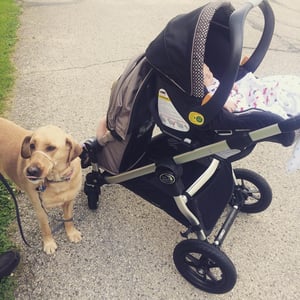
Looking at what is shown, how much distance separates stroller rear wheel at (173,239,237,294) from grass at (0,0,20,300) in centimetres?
108

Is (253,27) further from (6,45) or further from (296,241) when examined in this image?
(296,241)

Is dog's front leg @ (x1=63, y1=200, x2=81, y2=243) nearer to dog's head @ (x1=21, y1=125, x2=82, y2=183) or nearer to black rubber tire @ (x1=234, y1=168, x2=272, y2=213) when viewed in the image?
dog's head @ (x1=21, y1=125, x2=82, y2=183)

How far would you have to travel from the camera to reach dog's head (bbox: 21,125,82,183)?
1.87 m

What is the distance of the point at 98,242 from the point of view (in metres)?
2.50

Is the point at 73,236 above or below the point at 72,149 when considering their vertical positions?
below

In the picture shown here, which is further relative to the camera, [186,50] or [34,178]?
[34,178]

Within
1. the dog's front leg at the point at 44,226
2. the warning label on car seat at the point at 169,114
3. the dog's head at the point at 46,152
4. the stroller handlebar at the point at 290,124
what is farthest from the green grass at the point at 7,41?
the stroller handlebar at the point at 290,124

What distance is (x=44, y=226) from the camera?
230 centimetres

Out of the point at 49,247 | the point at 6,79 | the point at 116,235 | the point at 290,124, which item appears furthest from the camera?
the point at 6,79

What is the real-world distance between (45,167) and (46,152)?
3.6 inches

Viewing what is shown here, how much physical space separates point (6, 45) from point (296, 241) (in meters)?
4.51

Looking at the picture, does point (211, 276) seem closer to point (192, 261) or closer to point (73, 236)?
point (192, 261)

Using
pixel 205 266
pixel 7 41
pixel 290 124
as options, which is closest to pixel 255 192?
pixel 205 266

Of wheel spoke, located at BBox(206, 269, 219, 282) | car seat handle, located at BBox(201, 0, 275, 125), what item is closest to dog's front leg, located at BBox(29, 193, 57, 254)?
wheel spoke, located at BBox(206, 269, 219, 282)
